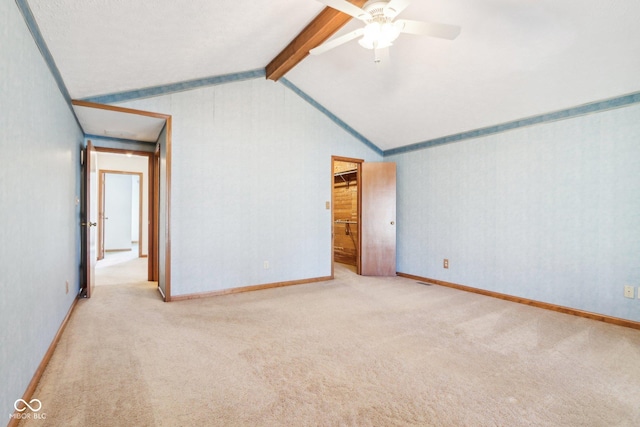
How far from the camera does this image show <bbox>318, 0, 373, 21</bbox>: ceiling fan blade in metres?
2.07

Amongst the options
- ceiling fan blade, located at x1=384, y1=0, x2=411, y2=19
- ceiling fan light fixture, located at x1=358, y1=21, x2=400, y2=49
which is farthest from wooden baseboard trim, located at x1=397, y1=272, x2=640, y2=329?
ceiling fan blade, located at x1=384, y1=0, x2=411, y2=19

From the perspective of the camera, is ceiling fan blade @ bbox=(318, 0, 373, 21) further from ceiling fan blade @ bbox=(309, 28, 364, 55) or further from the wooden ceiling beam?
the wooden ceiling beam

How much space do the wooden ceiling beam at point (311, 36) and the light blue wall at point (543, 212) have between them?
2.60m

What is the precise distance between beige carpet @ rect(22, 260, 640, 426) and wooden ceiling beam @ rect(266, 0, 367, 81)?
9.41 ft

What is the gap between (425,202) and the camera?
5086 millimetres

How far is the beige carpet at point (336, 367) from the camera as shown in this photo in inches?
65.9

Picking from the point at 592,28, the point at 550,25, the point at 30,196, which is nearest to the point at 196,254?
the point at 30,196

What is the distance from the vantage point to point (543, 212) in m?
3.70

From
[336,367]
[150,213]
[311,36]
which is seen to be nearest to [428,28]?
[311,36]

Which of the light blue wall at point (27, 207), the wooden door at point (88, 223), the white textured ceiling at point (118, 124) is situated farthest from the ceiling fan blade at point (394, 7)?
the wooden door at point (88, 223)

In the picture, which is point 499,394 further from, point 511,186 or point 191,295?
point 191,295

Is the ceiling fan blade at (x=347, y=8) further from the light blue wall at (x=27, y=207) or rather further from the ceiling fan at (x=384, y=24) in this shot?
the light blue wall at (x=27, y=207)

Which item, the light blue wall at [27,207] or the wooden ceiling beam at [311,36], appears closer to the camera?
the light blue wall at [27,207]

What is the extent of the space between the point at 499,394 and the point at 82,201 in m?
4.84
